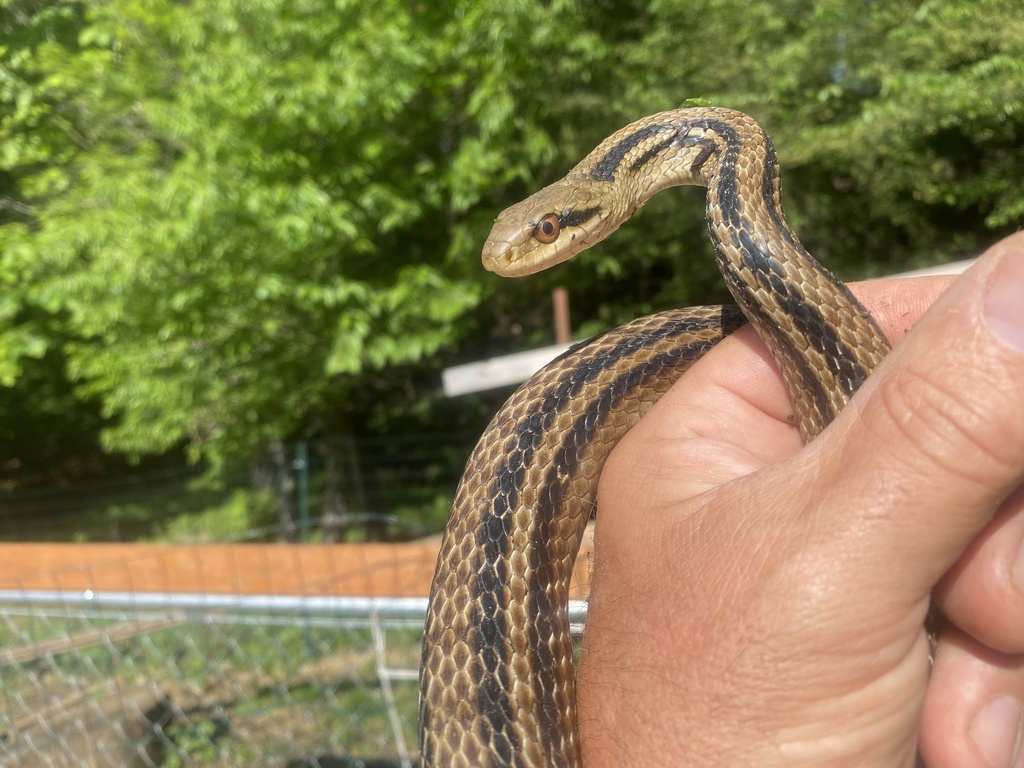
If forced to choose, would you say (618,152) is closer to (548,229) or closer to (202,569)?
(548,229)

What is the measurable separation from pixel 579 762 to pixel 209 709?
4324mm

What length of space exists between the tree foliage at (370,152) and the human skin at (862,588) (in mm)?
4870

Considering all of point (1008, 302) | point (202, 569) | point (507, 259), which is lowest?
point (202, 569)

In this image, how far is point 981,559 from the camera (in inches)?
52.3

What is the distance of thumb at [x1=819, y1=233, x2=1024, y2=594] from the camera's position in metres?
1.16

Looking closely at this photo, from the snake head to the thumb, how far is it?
1309mm

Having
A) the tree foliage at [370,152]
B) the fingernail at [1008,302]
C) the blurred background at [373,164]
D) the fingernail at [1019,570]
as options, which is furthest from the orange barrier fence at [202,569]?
the fingernail at [1008,302]

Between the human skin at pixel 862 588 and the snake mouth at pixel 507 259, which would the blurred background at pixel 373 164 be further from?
the human skin at pixel 862 588

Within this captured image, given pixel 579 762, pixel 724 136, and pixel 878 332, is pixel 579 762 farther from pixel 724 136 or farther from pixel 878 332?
pixel 724 136

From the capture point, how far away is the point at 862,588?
4.07 ft

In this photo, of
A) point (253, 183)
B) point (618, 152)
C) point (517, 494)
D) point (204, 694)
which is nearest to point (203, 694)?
point (204, 694)

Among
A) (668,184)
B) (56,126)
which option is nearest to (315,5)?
(56,126)

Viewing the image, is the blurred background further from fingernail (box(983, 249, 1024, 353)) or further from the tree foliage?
fingernail (box(983, 249, 1024, 353))

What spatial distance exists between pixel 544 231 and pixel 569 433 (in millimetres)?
794
